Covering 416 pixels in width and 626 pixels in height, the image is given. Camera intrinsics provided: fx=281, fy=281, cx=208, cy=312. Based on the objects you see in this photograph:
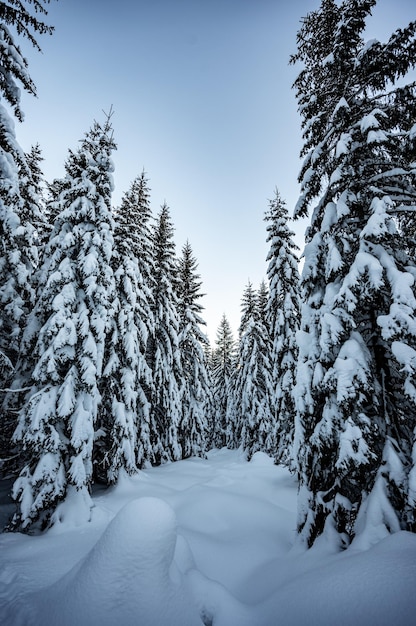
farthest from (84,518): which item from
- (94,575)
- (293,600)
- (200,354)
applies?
(200,354)

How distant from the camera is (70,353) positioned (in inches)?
332

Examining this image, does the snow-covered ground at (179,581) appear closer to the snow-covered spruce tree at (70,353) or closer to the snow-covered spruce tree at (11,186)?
the snow-covered spruce tree at (70,353)

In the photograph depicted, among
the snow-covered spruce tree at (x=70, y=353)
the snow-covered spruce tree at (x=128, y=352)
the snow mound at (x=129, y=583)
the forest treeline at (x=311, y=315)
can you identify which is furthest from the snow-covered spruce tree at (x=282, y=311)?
the snow mound at (x=129, y=583)

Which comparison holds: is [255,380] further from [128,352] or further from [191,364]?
[128,352]

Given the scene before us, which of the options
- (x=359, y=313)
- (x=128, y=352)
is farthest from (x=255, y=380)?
(x=359, y=313)

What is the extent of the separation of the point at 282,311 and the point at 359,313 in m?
9.88

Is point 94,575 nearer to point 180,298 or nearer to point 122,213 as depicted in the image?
point 122,213

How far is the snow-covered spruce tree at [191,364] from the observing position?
20453 millimetres

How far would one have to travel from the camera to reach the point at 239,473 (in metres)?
13.1

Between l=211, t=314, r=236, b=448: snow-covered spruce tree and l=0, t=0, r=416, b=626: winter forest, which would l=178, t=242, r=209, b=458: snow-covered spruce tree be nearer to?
l=0, t=0, r=416, b=626: winter forest

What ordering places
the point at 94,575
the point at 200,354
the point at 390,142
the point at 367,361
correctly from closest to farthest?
the point at 94,575 < the point at 367,361 < the point at 390,142 < the point at 200,354

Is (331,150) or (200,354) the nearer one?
(331,150)

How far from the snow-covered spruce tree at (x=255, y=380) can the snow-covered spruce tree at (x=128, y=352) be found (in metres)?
8.16

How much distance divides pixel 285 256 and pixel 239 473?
36.8 ft
